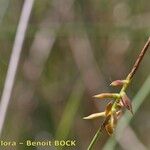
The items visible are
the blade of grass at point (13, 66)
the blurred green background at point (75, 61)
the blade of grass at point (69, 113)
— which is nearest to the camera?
the blade of grass at point (13, 66)

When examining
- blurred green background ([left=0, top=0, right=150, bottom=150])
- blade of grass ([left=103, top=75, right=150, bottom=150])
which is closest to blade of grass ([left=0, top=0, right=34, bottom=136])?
blade of grass ([left=103, top=75, right=150, bottom=150])

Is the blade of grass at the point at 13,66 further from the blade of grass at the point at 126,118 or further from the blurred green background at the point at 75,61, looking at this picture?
the blurred green background at the point at 75,61

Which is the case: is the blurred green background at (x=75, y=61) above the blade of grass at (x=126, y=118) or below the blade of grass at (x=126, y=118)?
below

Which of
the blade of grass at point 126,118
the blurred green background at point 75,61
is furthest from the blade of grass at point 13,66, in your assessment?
the blurred green background at point 75,61

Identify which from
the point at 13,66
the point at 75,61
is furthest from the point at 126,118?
the point at 75,61

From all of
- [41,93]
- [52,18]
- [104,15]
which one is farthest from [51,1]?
[41,93]

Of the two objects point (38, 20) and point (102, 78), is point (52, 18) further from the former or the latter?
point (102, 78)

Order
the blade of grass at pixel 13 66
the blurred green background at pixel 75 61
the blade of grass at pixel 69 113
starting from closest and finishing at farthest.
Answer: the blade of grass at pixel 13 66 → the blade of grass at pixel 69 113 → the blurred green background at pixel 75 61

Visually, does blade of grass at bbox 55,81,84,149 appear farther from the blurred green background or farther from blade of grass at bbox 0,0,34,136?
blade of grass at bbox 0,0,34,136

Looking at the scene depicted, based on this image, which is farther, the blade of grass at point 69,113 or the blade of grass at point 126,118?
the blade of grass at point 69,113
